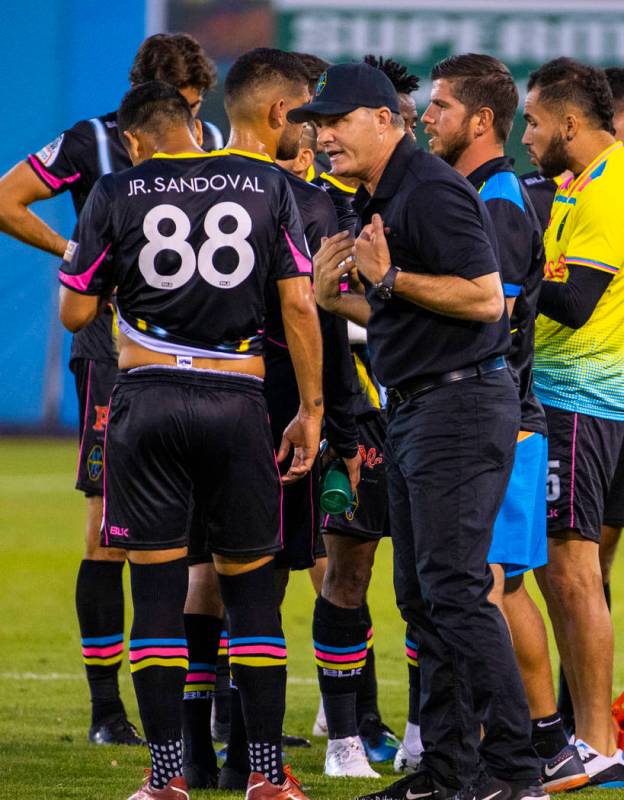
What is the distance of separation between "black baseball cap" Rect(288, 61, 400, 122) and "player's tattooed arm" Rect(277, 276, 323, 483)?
53 cm

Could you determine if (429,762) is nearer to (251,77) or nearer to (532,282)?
(532,282)

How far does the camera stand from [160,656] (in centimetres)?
434

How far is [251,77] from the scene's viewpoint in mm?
4859

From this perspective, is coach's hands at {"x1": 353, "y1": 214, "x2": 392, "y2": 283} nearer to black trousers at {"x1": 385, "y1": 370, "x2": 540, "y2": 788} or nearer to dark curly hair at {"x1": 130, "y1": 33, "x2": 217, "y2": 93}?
black trousers at {"x1": 385, "y1": 370, "x2": 540, "y2": 788}

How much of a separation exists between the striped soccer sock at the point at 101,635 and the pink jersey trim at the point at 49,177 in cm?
161

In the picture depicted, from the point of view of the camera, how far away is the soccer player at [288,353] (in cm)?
487

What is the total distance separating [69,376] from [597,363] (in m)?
16.9

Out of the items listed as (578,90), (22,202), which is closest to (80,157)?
(22,202)

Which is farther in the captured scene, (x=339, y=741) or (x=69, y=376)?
(x=69, y=376)

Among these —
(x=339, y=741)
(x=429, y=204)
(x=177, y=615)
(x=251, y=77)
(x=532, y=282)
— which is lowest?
(x=339, y=741)

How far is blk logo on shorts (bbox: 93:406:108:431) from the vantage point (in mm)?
6066

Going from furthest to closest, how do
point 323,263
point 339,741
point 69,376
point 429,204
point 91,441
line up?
point 69,376 < point 91,441 < point 339,741 < point 323,263 < point 429,204

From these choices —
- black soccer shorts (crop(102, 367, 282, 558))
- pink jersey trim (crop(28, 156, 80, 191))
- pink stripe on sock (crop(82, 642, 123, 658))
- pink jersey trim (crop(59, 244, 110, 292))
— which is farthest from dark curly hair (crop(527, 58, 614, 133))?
pink stripe on sock (crop(82, 642, 123, 658))

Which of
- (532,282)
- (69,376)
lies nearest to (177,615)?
(532,282)
